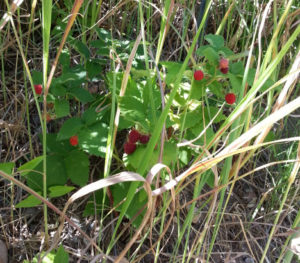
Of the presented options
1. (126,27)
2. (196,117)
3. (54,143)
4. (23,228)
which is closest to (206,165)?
(196,117)

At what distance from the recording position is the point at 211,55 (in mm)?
935

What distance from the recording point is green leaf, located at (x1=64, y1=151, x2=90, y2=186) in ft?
3.41

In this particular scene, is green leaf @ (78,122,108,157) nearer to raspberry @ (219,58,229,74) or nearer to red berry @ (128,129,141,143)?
red berry @ (128,129,141,143)

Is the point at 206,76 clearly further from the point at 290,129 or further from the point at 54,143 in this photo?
the point at 290,129

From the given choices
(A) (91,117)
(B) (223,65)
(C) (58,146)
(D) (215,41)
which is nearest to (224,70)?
(B) (223,65)

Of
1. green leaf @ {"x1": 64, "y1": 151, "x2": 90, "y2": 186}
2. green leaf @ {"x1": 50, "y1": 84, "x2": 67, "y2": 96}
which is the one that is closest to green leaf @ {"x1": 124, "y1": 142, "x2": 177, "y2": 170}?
green leaf @ {"x1": 64, "y1": 151, "x2": 90, "y2": 186}

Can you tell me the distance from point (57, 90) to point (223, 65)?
396 mm

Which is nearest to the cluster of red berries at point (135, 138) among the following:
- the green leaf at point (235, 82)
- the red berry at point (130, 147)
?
the red berry at point (130, 147)

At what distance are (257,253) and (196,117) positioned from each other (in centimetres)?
56

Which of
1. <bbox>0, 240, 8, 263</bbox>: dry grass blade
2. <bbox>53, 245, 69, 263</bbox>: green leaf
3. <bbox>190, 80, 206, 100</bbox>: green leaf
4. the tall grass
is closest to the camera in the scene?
the tall grass

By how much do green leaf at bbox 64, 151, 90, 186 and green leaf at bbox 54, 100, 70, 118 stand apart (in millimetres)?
118

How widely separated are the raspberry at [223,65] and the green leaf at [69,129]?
363mm

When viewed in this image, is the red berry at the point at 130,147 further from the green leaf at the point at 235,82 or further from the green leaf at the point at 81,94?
the green leaf at the point at 235,82

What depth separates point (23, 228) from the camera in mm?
1145
